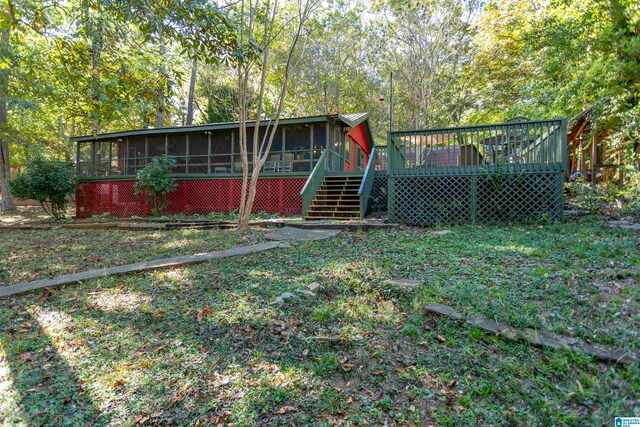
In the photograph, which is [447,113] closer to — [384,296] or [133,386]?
[384,296]

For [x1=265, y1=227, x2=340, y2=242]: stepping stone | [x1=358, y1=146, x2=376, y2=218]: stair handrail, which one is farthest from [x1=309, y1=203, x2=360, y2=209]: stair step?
[x1=265, y1=227, x2=340, y2=242]: stepping stone

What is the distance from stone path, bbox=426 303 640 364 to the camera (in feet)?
7.02

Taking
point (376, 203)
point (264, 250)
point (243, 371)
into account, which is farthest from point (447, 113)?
point (243, 371)

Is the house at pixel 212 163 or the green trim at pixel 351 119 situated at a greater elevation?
the green trim at pixel 351 119

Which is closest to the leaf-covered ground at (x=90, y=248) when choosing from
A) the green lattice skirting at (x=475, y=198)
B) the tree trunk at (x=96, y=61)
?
the tree trunk at (x=96, y=61)

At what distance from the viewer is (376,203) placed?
1082 cm

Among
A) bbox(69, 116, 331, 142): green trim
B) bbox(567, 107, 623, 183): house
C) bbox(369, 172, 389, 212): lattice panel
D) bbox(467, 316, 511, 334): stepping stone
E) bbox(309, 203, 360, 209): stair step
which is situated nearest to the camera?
bbox(467, 316, 511, 334): stepping stone

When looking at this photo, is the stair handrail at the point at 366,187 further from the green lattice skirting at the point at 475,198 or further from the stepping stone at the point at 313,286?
the stepping stone at the point at 313,286

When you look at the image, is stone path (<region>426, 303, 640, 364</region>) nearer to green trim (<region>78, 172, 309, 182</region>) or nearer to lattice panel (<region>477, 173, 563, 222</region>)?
lattice panel (<region>477, 173, 563, 222</region>)

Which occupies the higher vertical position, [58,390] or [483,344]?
[483,344]

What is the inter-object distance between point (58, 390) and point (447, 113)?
22865 mm

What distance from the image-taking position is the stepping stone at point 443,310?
9.20 ft

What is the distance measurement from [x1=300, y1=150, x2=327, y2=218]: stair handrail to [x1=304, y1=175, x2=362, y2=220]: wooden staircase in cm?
17

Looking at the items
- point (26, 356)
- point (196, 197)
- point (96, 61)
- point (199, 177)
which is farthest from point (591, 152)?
point (26, 356)
